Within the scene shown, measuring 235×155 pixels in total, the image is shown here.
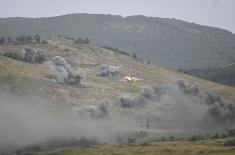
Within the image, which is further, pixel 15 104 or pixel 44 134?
pixel 15 104

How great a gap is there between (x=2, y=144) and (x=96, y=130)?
38510 mm

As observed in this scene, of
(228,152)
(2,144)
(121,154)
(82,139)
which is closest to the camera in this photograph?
(228,152)

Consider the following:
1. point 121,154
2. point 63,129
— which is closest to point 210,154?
point 121,154

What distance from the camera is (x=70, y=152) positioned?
14425cm

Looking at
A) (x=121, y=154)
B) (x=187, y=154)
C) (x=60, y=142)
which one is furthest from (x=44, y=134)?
(x=187, y=154)

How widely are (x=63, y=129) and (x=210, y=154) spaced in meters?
64.7

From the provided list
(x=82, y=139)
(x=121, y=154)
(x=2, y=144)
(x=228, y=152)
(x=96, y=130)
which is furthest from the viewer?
(x=96, y=130)

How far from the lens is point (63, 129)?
178 metres

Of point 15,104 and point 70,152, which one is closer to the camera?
point 70,152

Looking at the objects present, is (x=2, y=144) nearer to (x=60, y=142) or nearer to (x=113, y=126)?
(x=60, y=142)

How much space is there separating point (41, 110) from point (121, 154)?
214ft

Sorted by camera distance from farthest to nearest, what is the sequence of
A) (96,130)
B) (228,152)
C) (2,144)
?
1. (96,130)
2. (2,144)
3. (228,152)

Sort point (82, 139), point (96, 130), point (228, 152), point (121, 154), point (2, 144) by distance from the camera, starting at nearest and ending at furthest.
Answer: point (228, 152), point (121, 154), point (2, 144), point (82, 139), point (96, 130)

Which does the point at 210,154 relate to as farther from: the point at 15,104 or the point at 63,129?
the point at 15,104
